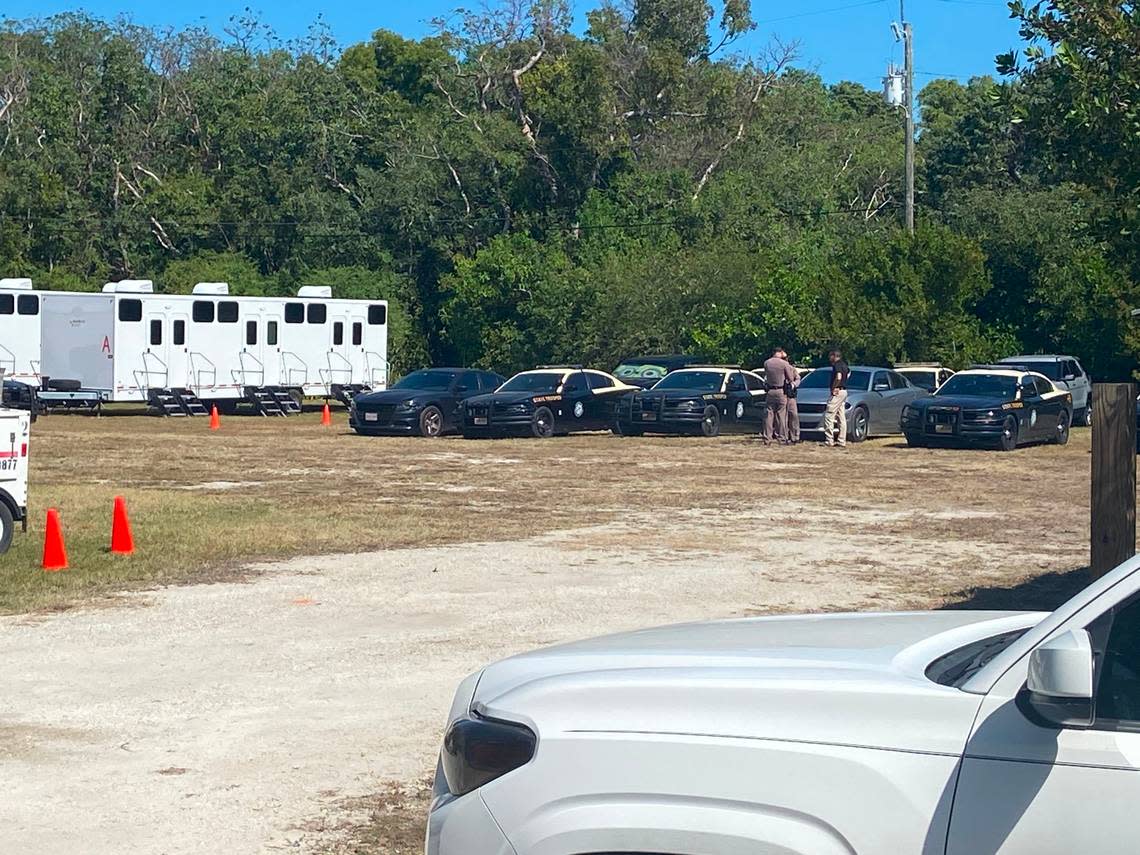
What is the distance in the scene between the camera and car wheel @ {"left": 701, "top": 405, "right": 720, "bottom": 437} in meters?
32.2

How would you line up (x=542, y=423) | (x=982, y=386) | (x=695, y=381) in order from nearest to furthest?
1. (x=982, y=386)
2. (x=542, y=423)
3. (x=695, y=381)

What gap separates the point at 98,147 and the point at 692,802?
67.0 metres

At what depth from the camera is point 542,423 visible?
1265 inches

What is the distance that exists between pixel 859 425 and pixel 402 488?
1285cm

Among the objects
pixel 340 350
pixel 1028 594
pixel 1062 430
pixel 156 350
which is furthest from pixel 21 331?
pixel 1028 594

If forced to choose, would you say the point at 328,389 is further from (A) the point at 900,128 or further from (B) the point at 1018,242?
(A) the point at 900,128

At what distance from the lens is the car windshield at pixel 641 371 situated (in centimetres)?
3791

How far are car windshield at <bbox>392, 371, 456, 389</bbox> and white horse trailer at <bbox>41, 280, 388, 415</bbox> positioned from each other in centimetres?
808

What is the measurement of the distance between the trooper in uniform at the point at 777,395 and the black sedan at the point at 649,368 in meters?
6.47

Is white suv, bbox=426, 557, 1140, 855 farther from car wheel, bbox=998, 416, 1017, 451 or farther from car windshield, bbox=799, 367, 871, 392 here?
car windshield, bbox=799, 367, 871, 392

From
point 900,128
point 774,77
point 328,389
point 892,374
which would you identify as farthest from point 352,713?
point 900,128

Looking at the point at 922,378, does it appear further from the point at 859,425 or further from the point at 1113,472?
the point at 1113,472

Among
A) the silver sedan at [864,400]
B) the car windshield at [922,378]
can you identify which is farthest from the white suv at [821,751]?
the car windshield at [922,378]

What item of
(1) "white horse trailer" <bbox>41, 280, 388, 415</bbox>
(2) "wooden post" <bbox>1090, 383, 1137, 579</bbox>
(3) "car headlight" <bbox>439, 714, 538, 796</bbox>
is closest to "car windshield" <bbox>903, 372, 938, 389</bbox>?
(1) "white horse trailer" <bbox>41, 280, 388, 415</bbox>
